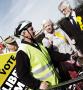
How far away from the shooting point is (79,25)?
8406mm

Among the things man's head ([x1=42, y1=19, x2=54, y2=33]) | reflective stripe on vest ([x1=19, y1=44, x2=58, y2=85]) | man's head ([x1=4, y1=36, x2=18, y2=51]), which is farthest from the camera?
man's head ([x1=42, y1=19, x2=54, y2=33])

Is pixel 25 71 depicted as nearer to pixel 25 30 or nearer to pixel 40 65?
pixel 40 65

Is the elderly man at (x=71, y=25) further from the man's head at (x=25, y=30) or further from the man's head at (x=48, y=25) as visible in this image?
the man's head at (x=25, y=30)

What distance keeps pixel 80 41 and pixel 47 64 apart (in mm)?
2853

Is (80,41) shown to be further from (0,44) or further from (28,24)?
(28,24)

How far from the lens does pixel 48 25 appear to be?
301 inches

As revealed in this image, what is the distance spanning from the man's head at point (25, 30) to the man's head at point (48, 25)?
2.04 metres

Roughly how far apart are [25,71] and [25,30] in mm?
642

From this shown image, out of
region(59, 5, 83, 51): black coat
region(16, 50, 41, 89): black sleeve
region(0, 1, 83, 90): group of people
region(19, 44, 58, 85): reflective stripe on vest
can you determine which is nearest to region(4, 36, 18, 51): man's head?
region(0, 1, 83, 90): group of people

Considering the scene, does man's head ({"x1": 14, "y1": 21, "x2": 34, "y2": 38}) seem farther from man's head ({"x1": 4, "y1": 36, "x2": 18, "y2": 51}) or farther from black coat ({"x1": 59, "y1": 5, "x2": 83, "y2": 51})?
black coat ({"x1": 59, "y1": 5, "x2": 83, "y2": 51})

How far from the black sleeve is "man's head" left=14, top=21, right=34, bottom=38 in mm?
333

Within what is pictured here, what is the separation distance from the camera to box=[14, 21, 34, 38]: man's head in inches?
214

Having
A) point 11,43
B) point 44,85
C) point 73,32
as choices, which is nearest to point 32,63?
point 44,85

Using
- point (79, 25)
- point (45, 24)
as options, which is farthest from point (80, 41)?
point (45, 24)
